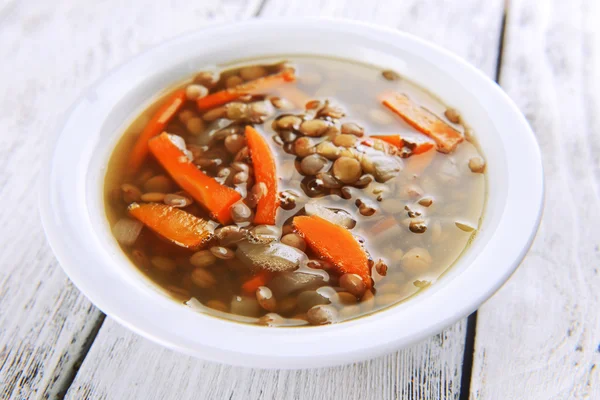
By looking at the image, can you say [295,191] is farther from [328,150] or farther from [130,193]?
[130,193]

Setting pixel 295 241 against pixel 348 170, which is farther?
pixel 348 170

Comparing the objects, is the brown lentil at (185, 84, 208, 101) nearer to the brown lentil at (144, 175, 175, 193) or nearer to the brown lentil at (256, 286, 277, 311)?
the brown lentil at (144, 175, 175, 193)

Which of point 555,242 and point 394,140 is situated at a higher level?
point 394,140

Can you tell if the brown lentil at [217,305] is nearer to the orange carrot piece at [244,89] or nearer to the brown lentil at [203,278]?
the brown lentil at [203,278]

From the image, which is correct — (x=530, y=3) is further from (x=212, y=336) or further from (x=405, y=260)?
(x=212, y=336)

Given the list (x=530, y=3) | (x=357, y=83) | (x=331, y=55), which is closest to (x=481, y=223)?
(x=357, y=83)

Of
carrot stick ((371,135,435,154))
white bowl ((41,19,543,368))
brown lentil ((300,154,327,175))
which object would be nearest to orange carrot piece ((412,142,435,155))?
carrot stick ((371,135,435,154))

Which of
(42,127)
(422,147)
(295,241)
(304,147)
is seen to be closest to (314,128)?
(304,147)
